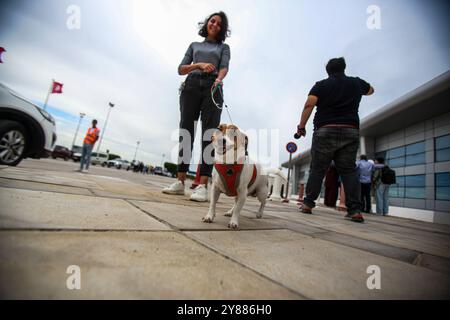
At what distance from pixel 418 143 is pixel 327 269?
21677 millimetres

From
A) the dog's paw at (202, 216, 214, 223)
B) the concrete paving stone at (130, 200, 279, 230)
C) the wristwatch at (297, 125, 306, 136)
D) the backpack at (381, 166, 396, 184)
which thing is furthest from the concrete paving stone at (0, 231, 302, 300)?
the backpack at (381, 166, 396, 184)

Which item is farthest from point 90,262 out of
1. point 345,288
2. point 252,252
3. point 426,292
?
point 426,292

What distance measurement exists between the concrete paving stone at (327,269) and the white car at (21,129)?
12.0 ft

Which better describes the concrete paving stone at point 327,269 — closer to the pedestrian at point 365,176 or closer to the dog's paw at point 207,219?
the dog's paw at point 207,219

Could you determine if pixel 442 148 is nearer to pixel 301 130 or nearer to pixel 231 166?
pixel 301 130

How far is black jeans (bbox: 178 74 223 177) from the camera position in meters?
3.26

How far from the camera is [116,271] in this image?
0.65 m

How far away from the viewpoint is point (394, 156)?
61.9 ft

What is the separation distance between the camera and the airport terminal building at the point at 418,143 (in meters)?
14.1

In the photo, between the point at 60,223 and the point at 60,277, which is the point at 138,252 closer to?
the point at 60,277

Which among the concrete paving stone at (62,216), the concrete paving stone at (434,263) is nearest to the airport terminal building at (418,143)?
the concrete paving stone at (434,263)
